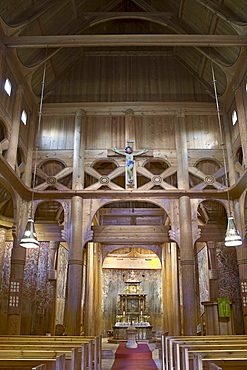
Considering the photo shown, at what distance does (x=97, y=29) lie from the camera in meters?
16.0

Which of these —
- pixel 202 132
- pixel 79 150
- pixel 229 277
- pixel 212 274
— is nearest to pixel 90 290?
pixel 212 274

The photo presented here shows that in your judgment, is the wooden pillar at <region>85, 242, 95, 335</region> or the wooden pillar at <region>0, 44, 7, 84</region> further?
the wooden pillar at <region>85, 242, 95, 335</region>

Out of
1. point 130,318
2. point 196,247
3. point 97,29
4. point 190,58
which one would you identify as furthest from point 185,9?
point 130,318

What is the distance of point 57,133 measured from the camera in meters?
14.8

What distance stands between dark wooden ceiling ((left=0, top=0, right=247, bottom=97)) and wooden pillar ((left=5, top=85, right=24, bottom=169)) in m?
0.85

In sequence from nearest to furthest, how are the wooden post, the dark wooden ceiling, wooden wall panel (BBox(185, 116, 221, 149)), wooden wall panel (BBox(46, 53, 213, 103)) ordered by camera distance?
the dark wooden ceiling, wooden wall panel (BBox(185, 116, 221, 149)), wooden wall panel (BBox(46, 53, 213, 103)), the wooden post

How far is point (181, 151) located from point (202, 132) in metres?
1.35

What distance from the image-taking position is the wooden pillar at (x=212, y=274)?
1616 centimetres

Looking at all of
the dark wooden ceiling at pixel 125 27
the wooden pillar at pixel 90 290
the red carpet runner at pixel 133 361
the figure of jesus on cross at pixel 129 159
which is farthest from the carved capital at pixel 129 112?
the red carpet runner at pixel 133 361

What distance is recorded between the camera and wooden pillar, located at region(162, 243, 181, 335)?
54.7 ft

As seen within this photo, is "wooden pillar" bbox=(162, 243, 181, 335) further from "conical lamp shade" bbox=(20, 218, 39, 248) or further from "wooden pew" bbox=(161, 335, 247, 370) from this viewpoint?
"conical lamp shade" bbox=(20, 218, 39, 248)

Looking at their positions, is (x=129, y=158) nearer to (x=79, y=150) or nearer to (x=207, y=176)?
(x=79, y=150)

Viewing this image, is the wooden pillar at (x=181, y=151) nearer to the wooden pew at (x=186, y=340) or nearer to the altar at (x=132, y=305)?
the wooden pew at (x=186, y=340)

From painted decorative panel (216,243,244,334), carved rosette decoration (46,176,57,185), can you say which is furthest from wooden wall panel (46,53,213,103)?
painted decorative panel (216,243,244,334)
